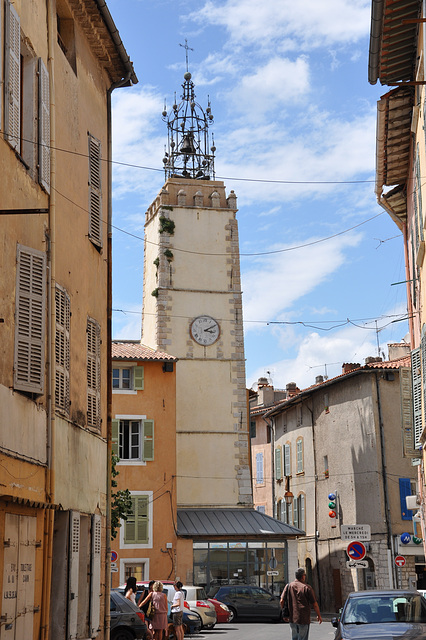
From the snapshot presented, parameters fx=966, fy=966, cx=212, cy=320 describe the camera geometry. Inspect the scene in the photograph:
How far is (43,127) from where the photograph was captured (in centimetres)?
1270

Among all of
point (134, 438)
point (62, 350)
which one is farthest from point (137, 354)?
point (62, 350)

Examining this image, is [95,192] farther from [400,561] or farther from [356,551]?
[400,561]

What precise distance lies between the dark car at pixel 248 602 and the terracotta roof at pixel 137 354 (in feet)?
30.2

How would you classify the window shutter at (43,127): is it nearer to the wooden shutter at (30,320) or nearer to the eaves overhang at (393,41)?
→ the wooden shutter at (30,320)

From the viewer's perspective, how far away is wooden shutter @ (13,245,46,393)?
449 inches

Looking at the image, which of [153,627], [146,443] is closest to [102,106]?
[153,627]

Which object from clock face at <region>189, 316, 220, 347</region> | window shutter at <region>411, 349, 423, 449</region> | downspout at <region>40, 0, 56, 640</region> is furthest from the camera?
clock face at <region>189, 316, 220, 347</region>

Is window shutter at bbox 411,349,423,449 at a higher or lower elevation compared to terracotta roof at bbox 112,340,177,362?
lower

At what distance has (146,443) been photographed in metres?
37.3

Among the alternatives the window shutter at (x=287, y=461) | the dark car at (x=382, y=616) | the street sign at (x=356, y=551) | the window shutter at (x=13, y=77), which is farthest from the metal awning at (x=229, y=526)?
the window shutter at (x=13, y=77)

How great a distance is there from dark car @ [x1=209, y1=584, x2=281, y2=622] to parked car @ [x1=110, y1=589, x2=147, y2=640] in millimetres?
14454

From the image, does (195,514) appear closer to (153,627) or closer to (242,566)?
(242,566)

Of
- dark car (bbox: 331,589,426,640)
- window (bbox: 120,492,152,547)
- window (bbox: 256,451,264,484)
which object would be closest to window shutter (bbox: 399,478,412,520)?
window (bbox: 120,492,152,547)

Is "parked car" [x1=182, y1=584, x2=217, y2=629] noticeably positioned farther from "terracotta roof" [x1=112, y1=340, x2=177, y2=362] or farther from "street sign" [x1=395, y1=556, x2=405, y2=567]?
"terracotta roof" [x1=112, y1=340, x2=177, y2=362]
